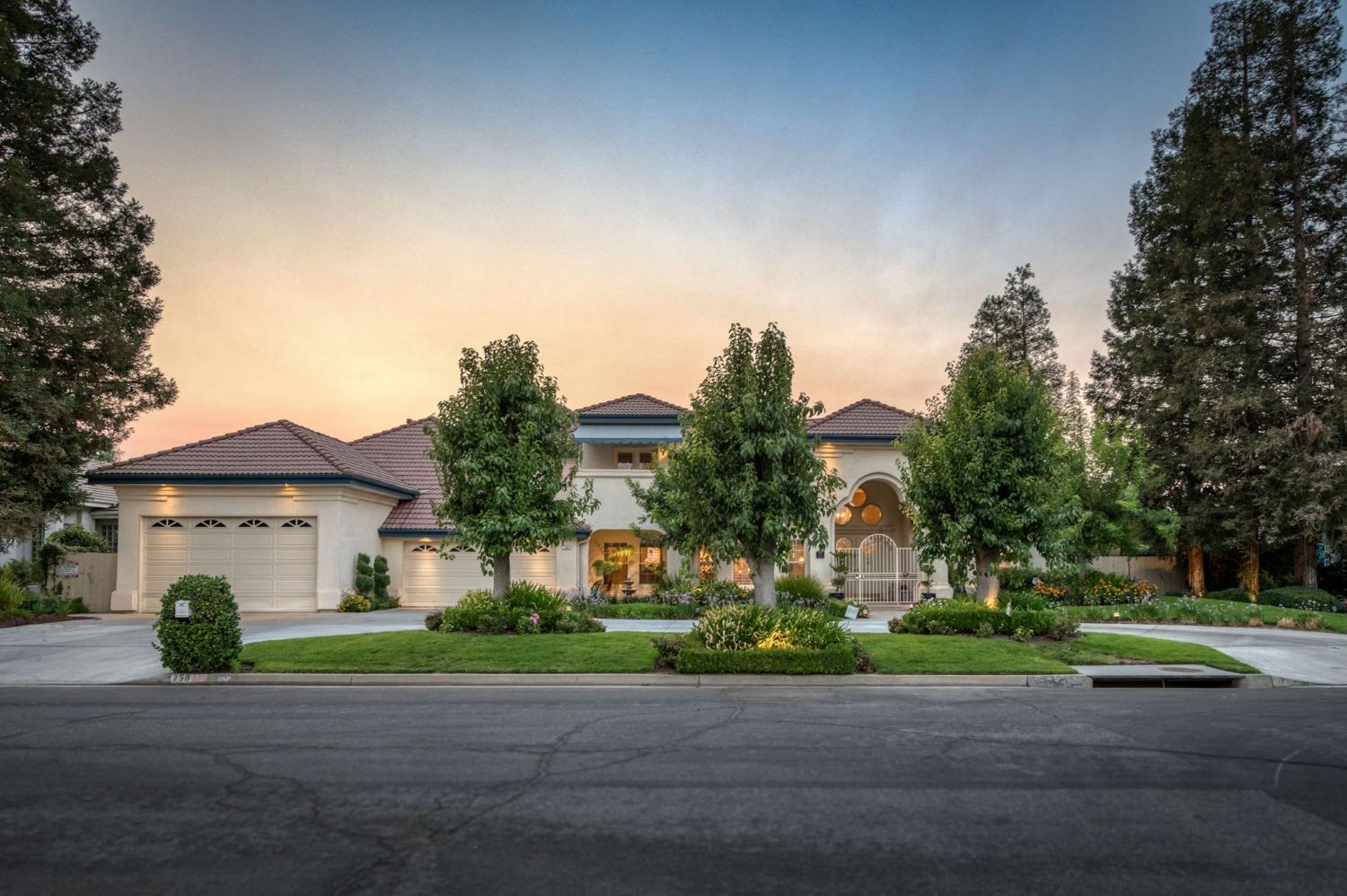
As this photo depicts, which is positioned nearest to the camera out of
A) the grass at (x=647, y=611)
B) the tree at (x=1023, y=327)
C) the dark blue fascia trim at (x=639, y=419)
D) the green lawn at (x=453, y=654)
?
the green lawn at (x=453, y=654)

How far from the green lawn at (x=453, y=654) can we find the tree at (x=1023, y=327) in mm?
38856

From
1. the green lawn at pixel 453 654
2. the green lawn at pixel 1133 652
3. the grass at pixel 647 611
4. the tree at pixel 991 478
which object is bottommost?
the grass at pixel 647 611

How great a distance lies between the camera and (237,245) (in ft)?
73.1

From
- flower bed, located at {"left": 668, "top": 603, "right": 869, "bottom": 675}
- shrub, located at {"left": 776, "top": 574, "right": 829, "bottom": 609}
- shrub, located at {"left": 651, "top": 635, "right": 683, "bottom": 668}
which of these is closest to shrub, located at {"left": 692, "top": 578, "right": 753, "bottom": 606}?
shrub, located at {"left": 776, "top": 574, "right": 829, "bottom": 609}

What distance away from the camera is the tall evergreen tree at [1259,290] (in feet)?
90.3

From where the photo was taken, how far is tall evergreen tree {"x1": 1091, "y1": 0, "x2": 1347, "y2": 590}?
27.5 metres

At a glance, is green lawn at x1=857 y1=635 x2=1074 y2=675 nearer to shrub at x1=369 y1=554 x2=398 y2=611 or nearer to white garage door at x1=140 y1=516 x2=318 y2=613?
shrub at x1=369 y1=554 x2=398 y2=611

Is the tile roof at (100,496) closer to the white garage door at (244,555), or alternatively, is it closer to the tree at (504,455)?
the white garage door at (244,555)

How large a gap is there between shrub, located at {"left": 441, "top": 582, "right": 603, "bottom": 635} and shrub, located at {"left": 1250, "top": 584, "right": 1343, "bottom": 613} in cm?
2405

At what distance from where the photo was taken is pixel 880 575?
1078 inches

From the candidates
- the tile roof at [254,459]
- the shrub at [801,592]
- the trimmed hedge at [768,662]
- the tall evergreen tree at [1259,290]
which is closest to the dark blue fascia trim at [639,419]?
the tile roof at [254,459]

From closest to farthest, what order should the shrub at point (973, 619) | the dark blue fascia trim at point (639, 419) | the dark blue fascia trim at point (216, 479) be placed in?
the shrub at point (973, 619) → the dark blue fascia trim at point (216, 479) → the dark blue fascia trim at point (639, 419)

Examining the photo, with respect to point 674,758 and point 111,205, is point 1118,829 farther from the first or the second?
point 111,205

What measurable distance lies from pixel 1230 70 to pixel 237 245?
1450 inches
